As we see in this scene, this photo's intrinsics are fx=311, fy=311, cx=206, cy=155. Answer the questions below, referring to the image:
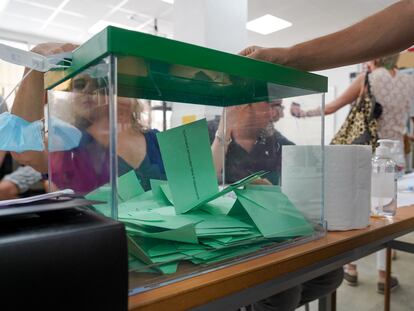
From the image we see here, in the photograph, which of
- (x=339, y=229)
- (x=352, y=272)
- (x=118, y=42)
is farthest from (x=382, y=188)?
(x=352, y=272)

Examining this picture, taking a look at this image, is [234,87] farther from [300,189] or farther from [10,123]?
[10,123]

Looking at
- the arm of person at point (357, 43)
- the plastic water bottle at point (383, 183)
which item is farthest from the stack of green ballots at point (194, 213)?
the plastic water bottle at point (383, 183)

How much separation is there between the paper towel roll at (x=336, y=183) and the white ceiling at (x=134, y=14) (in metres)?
3.19

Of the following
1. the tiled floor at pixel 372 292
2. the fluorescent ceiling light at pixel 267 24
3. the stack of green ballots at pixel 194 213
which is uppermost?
the fluorescent ceiling light at pixel 267 24

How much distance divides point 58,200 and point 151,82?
31cm

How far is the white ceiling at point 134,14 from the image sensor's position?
3.62m

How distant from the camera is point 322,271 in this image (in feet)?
1.69

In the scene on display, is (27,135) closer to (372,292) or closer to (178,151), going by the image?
(178,151)

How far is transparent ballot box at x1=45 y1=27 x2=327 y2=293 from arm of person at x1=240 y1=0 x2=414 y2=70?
0.18 ft

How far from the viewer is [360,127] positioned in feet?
4.62

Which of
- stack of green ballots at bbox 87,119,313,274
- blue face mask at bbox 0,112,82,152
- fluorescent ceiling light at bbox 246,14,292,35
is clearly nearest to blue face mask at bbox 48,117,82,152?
blue face mask at bbox 0,112,82,152

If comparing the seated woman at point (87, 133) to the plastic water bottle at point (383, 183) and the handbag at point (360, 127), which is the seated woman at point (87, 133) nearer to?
the plastic water bottle at point (383, 183)

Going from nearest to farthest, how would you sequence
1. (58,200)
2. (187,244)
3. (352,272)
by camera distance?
(58,200), (187,244), (352,272)

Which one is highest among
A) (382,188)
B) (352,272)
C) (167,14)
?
(167,14)
